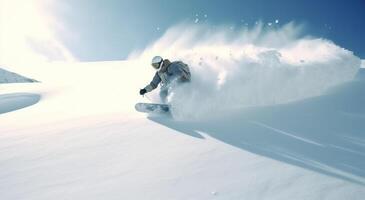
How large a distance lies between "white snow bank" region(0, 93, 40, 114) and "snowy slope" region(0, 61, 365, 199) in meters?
4.81

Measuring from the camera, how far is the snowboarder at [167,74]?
25.6 ft

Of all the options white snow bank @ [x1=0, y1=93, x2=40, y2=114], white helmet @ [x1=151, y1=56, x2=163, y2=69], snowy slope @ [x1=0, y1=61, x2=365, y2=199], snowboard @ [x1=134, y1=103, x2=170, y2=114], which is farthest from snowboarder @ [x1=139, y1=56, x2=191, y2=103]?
white snow bank @ [x1=0, y1=93, x2=40, y2=114]

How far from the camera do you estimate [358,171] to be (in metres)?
4.07

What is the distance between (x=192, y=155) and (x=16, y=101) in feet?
34.7

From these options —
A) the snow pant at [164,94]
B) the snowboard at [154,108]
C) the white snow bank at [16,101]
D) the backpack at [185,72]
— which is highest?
the white snow bank at [16,101]

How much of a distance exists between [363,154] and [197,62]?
4.90 metres

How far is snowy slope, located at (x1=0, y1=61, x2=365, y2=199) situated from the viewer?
3656 millimetres

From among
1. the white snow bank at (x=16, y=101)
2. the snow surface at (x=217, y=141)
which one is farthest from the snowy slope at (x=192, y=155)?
the white snow bank at (x=16, y=101)

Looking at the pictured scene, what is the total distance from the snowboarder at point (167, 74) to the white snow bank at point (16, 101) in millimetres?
6453

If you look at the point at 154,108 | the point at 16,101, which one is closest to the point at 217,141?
the point at 154,108

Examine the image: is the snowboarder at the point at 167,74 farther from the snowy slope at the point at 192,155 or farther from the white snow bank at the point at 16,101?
the white snow bank at the point at 16,101

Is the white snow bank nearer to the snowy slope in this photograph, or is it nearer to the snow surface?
the snow surface

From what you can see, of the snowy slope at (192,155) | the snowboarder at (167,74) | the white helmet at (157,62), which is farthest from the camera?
the white helmet at (157,62)

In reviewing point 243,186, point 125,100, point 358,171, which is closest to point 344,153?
point 358,171
